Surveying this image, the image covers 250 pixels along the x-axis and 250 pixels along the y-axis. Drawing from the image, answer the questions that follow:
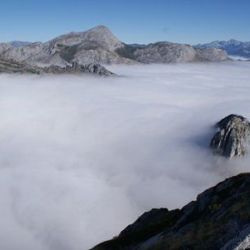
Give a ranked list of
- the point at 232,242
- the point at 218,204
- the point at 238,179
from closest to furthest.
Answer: the point at 232,242 → the point at 218,204 → the point at 238,179

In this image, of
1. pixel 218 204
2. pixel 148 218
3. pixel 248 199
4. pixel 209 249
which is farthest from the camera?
pixel 148 218

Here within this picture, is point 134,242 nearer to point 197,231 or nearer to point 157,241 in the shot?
point 157,241

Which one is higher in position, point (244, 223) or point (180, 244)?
point (244, 223)

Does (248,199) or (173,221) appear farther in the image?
(173,221)

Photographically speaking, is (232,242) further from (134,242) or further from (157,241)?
(134,242)

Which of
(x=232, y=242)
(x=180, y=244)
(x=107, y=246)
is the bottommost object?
(x=107, y=246)

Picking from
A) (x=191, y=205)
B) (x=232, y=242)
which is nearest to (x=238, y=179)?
(x=191, y=205)
